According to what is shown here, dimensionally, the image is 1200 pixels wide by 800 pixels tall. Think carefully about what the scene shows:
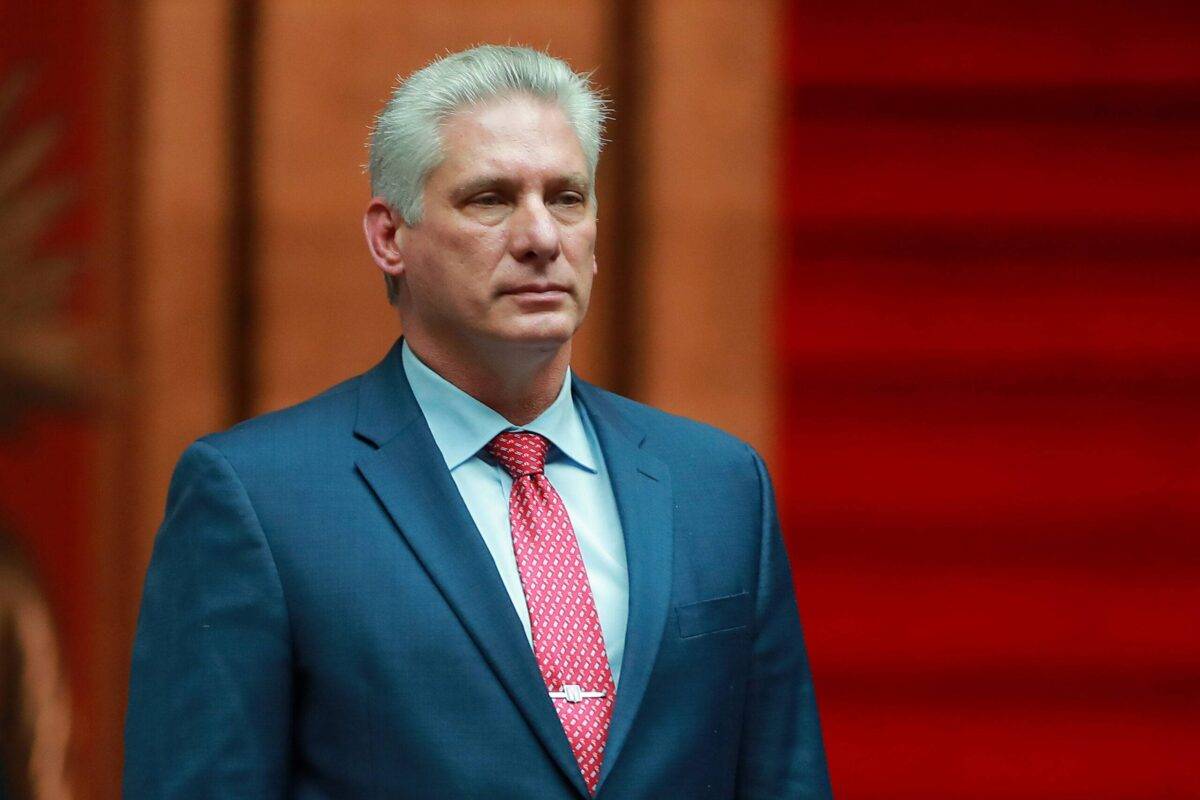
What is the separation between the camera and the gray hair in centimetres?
157

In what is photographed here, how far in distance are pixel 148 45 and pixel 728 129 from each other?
100cm

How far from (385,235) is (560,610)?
1.38 ft

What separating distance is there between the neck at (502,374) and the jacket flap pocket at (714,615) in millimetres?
250

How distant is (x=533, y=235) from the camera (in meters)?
1.53

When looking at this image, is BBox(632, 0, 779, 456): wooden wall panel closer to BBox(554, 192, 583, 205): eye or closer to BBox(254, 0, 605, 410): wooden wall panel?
BBox(254, 0, 605, 410): wooden wall panel

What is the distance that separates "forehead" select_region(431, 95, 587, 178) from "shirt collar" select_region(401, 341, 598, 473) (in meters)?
0.21

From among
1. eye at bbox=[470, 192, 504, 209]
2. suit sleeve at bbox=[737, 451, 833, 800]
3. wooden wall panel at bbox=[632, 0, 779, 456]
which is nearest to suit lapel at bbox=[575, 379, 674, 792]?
suit sleeve at bbox=[737, 451, 833, 800]

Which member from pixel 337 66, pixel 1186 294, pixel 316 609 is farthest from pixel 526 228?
pixel 1186 294

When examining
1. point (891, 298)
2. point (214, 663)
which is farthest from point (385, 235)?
point (891, 298)

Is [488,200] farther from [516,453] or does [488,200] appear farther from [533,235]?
[516,453]

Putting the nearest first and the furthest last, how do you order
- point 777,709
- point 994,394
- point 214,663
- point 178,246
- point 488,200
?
point 214,663 < point 488,200 < point 777,709 < point 178,246 < point 994,394

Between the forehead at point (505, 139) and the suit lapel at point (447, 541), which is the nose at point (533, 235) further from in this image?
the suit lapel at point (447, 541)

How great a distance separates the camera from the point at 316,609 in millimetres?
1479

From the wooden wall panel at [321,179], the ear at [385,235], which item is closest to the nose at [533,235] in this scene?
the ear at [385,235]
